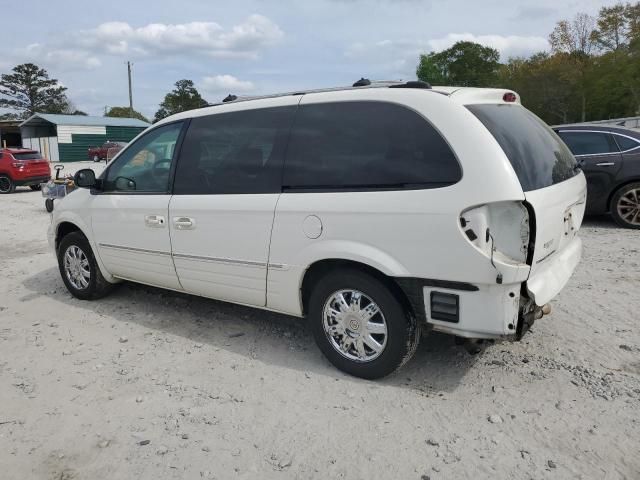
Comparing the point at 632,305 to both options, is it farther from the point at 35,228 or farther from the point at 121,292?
the point at 35,228

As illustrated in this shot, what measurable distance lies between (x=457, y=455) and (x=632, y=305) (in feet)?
9.75

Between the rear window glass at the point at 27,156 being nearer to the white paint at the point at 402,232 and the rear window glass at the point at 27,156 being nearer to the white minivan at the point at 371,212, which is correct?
the white minivan at the point at 371,212

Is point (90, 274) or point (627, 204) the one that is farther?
point (627, 204)

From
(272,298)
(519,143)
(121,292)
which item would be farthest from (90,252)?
(519,143)

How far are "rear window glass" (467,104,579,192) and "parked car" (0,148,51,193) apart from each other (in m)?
19.2

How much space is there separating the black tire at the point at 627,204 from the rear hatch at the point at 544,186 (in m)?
4.98

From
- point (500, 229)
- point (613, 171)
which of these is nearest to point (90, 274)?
point (500, 229)

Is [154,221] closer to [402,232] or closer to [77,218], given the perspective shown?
[77,218]

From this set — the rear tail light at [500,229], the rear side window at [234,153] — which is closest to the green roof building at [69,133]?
the rear side window at [234,153]

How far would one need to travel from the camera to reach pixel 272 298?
13.0 feet

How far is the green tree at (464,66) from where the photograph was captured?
61062 millimetres

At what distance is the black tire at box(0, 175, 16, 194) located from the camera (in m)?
18.7

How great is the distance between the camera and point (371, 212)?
130 inches

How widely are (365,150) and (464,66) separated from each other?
64.1 m
